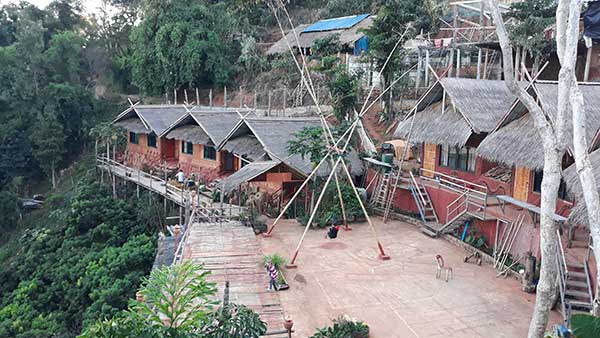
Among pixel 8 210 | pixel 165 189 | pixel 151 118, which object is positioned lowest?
pixel 8 210

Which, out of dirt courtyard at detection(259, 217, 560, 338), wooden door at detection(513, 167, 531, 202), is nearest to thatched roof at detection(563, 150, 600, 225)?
dirt courtyard at detection(259, 217, 560, 338)

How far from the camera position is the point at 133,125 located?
27797 millimetres

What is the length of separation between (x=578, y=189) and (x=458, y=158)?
6.76 meters

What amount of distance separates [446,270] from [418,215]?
16.0 ft

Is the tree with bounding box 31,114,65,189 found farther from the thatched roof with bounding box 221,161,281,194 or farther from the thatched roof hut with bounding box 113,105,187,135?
the thatched roof with bounding box 221,161,281,194

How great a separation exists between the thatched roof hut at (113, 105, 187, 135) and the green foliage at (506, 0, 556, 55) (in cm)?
1511

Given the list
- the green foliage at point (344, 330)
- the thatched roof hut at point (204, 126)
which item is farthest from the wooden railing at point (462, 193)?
the thatched roof hut at point (204, 126)

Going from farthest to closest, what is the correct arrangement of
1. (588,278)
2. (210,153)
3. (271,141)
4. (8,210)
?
(8,210)
(210,153)
(271,141)
(588,278)

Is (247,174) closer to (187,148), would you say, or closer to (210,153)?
(210,153)

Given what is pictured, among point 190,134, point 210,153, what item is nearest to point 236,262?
point 210,153

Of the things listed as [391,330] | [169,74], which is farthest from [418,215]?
[169,74]

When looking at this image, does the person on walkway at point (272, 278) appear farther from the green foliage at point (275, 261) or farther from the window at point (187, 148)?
the window at point (187, 148)

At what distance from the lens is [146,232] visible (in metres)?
22.2

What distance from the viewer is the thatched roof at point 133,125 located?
26.5 m
